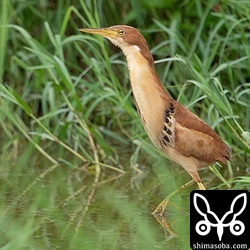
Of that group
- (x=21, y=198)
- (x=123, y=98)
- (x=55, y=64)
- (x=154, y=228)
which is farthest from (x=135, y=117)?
(x=154, y=228)

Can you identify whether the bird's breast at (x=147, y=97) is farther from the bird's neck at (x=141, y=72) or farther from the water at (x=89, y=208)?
the water at (x=89, y=208)

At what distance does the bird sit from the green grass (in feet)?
0.58

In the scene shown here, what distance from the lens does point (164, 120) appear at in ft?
17.4

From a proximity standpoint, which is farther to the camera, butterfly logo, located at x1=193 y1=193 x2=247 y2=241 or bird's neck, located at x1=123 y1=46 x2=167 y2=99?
bird's neck, located at x1=123 y1=46 x2=167 y2=99

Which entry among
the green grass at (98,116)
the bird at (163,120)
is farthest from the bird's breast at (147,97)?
the green grass at (98,116)

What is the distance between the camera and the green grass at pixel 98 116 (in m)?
5.34

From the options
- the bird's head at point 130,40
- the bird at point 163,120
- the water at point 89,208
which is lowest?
the water at point 89,208

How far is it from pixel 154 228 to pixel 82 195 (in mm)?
822

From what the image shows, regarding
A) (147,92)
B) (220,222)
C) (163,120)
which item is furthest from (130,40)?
(220,222)

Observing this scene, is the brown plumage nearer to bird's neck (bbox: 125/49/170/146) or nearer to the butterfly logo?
bird's neck (bbox: 125/49/170/146)

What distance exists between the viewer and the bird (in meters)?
5.27

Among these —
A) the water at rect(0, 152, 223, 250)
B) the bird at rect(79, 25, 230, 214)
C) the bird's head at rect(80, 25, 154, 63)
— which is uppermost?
the bird's head at rect(80, 25, 154, 63)

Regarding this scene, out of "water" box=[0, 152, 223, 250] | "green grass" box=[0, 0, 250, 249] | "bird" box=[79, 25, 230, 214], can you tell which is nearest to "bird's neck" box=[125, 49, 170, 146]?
"bird" box=[79, 25, 230, 214]

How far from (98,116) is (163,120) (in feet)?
5.73
